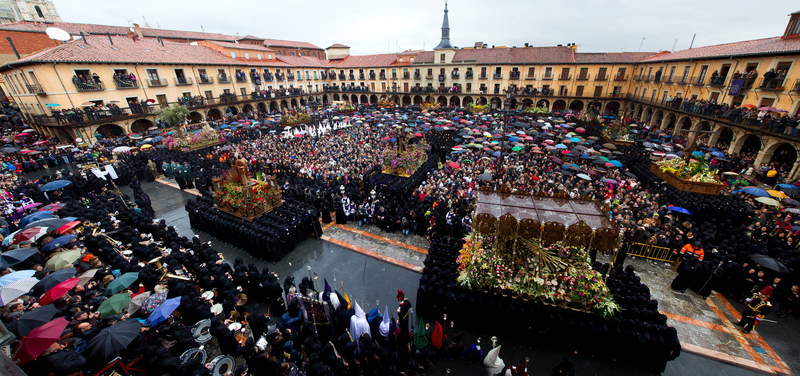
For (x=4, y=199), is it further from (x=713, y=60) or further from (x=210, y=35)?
(x=713, y=60)

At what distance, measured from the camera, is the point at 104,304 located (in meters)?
7.05

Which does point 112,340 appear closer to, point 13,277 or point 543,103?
point 13,277

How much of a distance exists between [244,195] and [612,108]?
5061 centimetres

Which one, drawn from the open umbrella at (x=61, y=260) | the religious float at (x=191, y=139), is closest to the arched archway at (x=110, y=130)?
the religious float at (x=191, y=139)

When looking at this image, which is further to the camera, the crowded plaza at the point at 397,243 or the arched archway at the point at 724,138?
the arched archway at the point at 724,138

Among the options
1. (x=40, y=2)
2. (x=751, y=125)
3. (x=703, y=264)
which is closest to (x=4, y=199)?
(x=703, y=264)

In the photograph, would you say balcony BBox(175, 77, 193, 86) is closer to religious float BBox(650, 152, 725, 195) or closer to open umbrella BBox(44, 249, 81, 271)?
open umbrella BBox(44, 249, 81, 271)

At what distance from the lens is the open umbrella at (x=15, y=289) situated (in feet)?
21.0

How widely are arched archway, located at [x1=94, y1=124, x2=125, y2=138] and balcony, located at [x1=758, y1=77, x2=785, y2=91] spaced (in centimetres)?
5526

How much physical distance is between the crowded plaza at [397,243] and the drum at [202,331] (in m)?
0.06

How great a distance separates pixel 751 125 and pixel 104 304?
3561 cm

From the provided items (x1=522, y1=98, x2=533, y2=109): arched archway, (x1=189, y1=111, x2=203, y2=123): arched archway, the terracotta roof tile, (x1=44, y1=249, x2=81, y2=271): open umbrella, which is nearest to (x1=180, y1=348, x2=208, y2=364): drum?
(x1=44, y1=249, x2=81, y2=271): open umbrella

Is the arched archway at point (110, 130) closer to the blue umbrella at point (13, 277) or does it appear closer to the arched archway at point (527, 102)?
the blue umbrella at point (13, 277)

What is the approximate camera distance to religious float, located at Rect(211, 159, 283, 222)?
509 inches
